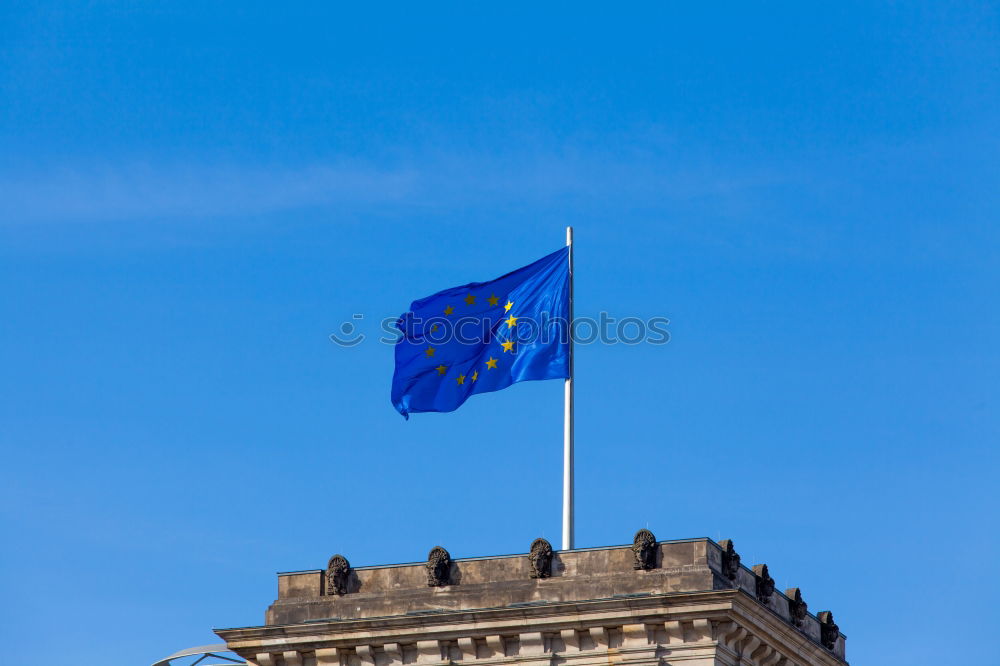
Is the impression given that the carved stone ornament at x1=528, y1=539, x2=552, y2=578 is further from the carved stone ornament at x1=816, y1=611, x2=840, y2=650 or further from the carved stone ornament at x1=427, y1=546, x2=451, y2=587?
the carved stone ornament at x1=816, y1=611, x2=840, y2=650

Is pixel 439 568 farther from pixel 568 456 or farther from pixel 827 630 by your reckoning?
pixel 827 630

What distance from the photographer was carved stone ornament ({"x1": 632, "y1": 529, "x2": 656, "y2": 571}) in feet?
245

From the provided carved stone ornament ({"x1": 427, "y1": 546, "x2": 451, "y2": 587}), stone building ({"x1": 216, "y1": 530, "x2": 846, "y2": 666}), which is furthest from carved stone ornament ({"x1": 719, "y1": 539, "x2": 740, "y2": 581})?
carved stone ornament ({"x1": 427, "y1": 546, "x2": 451, "y2": 587})

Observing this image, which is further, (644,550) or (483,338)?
(483,338)

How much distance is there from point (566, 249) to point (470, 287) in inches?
129

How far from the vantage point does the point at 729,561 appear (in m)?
75.5

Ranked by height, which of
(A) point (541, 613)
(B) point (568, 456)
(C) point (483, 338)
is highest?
(C) point (483, 338)

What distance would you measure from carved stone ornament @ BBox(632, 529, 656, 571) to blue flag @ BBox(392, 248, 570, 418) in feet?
24.8

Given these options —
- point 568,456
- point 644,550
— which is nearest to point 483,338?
point 568,456

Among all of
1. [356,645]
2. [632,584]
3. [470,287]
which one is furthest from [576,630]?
[470,287]

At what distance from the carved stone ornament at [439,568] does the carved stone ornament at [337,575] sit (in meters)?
2.73

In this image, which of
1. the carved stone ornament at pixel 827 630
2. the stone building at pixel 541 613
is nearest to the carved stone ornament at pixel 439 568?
the stone building at pixel 541 613

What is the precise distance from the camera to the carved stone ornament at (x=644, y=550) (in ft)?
245

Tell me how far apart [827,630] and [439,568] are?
13.2m
